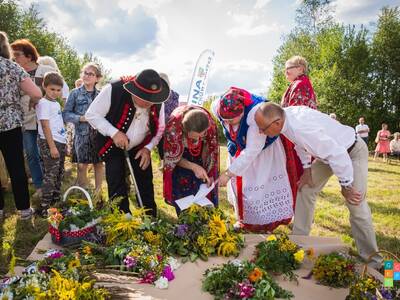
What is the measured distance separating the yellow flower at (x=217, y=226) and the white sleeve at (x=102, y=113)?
43.9 inches

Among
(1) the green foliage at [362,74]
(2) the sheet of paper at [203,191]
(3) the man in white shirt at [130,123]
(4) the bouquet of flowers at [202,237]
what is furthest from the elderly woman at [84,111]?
(1) the green foliage at [362,74]

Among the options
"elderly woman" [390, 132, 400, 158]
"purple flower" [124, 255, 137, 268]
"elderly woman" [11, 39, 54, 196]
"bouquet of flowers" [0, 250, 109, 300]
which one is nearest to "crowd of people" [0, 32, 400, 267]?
"elderly woman" [11, 39, 54, 196]

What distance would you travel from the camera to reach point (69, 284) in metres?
1.78

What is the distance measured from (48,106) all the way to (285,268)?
2.76 meters

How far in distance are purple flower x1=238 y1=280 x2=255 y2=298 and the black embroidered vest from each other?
1679 millimetres

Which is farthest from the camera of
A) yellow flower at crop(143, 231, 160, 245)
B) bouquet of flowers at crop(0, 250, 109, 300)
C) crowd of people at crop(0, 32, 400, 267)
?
crowd of people at crop(0, 32, 400, 267)

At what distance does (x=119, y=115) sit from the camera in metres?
3.16

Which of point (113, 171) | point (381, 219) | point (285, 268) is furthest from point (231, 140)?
point (381, 219)

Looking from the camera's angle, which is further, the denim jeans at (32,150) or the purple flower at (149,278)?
the denim jeans at (32,150)

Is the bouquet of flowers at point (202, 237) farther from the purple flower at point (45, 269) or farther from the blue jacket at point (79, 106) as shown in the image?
the blue jacket at point (79, 106)

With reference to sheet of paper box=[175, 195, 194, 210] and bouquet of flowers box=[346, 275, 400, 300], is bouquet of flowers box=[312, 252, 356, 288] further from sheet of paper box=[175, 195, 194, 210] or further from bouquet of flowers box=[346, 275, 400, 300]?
sheet of paper box=[175, 195, 194, 210]

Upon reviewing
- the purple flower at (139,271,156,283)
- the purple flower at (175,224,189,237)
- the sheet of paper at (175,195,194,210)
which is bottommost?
the purple flower at (139,271,156,283)

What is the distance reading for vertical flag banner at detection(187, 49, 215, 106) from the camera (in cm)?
1054

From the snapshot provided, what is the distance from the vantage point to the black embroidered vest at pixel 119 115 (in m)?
3.12
